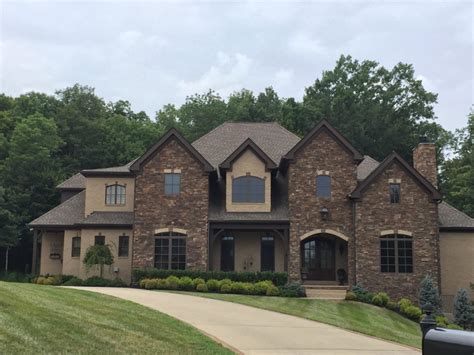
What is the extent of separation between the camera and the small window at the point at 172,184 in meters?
30.0

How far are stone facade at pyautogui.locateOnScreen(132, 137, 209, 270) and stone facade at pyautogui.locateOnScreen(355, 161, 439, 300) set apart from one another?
8171 mm

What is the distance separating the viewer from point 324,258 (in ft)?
102

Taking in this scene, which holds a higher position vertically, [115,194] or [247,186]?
[247,186]

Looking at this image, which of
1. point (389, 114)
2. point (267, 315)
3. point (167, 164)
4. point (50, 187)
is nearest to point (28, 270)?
point (50, 187)

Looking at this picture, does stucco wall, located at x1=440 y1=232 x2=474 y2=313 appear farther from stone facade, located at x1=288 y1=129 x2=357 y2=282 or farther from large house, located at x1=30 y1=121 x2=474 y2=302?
stone facade, located at x1=288 y1=129 x2=357 y2=282

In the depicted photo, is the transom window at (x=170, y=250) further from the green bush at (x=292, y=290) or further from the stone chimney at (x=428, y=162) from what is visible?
the stone chimney at (x=428, y=162)

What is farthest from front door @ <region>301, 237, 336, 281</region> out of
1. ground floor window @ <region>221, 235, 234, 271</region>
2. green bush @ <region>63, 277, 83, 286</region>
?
green bush @ <region>63, 277, 83, 286</region>

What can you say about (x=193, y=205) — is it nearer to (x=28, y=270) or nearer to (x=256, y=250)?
(x=256, y=250)

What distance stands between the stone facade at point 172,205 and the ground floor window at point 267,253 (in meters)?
3.33

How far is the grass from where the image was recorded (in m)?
9.35

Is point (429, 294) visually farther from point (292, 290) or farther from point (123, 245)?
point (123, 245)

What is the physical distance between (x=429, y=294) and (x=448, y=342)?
22.8m

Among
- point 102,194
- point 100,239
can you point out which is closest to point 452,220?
point 100,239

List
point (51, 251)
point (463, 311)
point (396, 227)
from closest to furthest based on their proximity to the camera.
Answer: point (463, 311) < point (396, 227) < point (51, 251)
